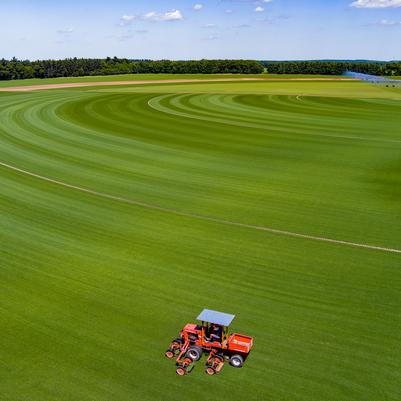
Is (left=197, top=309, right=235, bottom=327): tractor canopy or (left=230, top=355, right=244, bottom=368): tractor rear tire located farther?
(left=197, top=309, right=235, bottom=327): tractor canopy

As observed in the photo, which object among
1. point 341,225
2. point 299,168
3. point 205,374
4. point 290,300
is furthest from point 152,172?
point 205,374

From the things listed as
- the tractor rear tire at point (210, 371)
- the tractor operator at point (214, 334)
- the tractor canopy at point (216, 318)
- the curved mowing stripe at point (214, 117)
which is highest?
the curved mowing stripe at point (214, 117)

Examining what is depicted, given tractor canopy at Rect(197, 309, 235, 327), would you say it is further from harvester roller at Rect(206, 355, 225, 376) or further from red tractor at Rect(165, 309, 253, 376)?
harvester roller at Rect(206, 355, 225, 376)

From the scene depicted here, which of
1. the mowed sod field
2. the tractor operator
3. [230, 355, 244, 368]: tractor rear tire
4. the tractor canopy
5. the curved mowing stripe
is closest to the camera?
the mowed sod field

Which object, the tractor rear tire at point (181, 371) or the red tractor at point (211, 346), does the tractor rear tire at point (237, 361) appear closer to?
the red tractor at point (211, 346)

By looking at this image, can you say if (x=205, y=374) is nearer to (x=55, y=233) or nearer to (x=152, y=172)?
(x=55, y=233)

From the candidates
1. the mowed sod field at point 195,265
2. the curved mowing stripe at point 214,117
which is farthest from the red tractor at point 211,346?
the curved mowing stripe at point 214,117

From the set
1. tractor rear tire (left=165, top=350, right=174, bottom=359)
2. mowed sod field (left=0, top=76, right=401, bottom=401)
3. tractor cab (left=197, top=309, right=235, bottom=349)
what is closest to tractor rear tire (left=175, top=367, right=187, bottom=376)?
mowed sod field (left=0, top=76, right=401, bottom=401)
